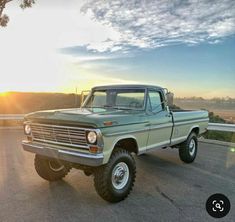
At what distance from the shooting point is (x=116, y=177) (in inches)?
190

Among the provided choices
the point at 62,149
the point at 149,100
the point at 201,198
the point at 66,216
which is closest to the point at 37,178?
the point at 62,149

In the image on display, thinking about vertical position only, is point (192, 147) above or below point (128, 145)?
below

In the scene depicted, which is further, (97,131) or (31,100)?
(31,100)

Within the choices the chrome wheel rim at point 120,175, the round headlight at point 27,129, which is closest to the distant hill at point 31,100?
the round headlight at point 27,129

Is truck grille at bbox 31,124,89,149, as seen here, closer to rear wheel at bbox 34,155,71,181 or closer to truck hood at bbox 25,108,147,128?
truck hood at bbox 25,108,147,128

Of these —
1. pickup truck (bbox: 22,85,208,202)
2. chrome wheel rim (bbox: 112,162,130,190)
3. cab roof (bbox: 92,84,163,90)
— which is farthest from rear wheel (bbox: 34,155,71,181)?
cab roof (bbox: 92,84,163,90)

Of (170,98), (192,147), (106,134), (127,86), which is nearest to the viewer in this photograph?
(106,134)

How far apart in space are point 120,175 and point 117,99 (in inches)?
73.0

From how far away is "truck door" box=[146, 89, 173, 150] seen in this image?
225 inches

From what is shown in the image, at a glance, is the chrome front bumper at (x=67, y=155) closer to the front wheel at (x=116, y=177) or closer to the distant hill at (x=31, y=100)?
the front wheel at (x=116, y=177)

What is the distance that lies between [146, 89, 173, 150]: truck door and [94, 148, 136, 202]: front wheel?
2.88 feet

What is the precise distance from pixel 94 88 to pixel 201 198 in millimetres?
3375

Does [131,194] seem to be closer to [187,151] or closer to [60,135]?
[60,135]

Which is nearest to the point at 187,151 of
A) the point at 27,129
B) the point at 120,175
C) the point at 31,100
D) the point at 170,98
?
the point at 170,98
